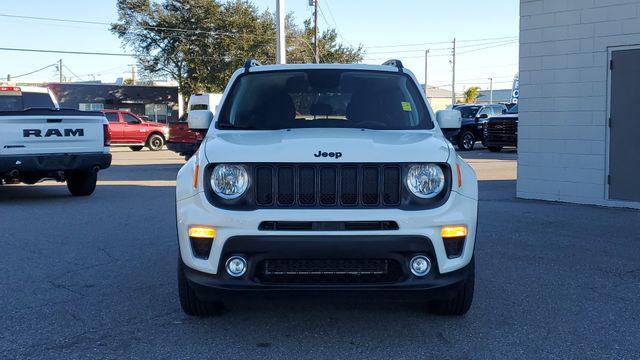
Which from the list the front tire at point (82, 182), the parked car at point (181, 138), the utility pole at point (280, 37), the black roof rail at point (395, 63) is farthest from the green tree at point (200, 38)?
the black roof rail at point (395, 63)

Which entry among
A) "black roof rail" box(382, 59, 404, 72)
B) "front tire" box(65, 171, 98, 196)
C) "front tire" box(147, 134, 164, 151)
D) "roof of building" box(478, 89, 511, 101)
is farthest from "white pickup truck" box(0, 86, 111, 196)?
"roof of building" box(478, 89, 511, 101)

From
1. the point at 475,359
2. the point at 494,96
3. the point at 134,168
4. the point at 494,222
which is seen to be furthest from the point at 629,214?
the point at 494,96

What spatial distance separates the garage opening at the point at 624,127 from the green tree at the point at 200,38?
36.9 metres

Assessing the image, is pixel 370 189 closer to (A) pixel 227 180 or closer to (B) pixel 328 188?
(B) pixel 328 188

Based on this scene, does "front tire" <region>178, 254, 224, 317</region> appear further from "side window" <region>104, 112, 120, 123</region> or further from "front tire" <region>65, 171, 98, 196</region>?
"side window" <region>104, 112, 120, 123</region>

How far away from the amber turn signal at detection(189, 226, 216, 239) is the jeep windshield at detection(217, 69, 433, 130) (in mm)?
1270

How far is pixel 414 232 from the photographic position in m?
3.90

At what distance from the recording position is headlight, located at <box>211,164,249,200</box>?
13.3ft

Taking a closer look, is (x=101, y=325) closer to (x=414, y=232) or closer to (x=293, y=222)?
(x=293, y=222)

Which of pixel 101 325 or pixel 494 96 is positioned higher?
pixel 494 96

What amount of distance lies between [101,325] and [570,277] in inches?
157

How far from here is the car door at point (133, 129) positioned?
1144 inches

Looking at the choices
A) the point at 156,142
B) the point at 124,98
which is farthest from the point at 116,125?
the point at 124,98

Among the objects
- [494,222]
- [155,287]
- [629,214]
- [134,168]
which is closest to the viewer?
[155,287]
